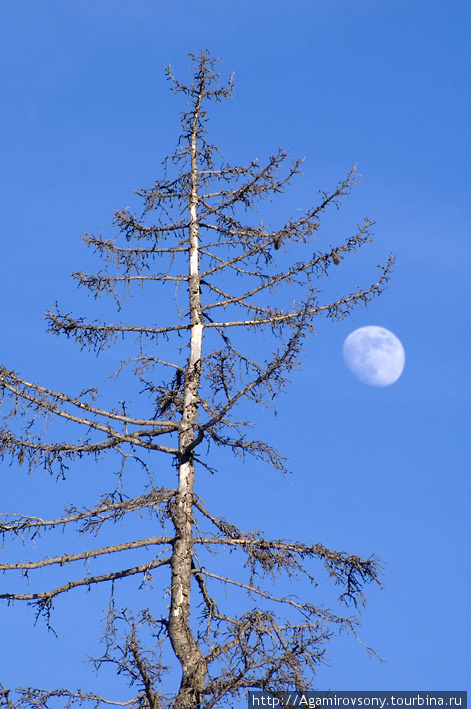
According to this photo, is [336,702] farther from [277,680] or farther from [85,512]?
[85,512]

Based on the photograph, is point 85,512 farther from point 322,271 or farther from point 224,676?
point 322,271

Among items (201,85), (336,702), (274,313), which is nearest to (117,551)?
(336,702)

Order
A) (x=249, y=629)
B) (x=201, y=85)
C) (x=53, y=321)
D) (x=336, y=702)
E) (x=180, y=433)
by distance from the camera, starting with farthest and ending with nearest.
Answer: (x=201, y=85), (x=53, y=321), (x=180, y=433), (x=249, y=629), (x=336, y=702)

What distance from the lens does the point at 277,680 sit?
8.93 m

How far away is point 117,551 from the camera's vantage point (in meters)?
10.0

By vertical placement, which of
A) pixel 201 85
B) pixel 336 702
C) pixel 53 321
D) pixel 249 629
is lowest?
pixel 336 702

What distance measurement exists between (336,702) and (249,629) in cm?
115

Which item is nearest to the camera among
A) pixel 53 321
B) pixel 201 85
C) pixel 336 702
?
pixel 336 702

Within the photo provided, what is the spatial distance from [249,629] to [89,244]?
18.5ft

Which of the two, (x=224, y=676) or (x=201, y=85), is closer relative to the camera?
(x=224, y=676)

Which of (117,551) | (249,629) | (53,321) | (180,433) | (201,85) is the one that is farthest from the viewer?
(201,85)

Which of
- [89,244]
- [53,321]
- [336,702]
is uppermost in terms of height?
[89,244]

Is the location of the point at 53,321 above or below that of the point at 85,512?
above

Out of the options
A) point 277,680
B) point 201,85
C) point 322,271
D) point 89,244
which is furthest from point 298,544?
point 201,85
